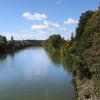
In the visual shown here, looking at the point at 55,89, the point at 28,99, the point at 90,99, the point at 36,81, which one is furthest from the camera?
the point at 36,81

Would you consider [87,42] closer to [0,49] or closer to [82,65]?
[82,65]

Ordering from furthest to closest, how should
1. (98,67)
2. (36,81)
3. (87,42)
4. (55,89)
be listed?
(36,81)
(87,42)
(55,89)
(98,67)

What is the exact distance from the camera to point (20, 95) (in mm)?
23672

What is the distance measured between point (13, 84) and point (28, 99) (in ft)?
23.8

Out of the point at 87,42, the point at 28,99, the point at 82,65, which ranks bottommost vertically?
the point at 28,99

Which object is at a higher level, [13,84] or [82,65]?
[82,65]

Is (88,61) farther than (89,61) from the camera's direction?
Yes

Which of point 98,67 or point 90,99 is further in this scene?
point 90,99

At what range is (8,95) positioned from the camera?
78.0 feet

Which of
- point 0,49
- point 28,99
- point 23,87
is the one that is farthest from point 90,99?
point 0,49

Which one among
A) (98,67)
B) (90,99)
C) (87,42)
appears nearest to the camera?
(98,67)

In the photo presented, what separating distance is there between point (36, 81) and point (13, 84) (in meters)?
3.24

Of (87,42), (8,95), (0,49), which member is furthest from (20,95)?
(0,49)

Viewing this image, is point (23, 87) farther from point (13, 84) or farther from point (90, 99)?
point (90, 99)
